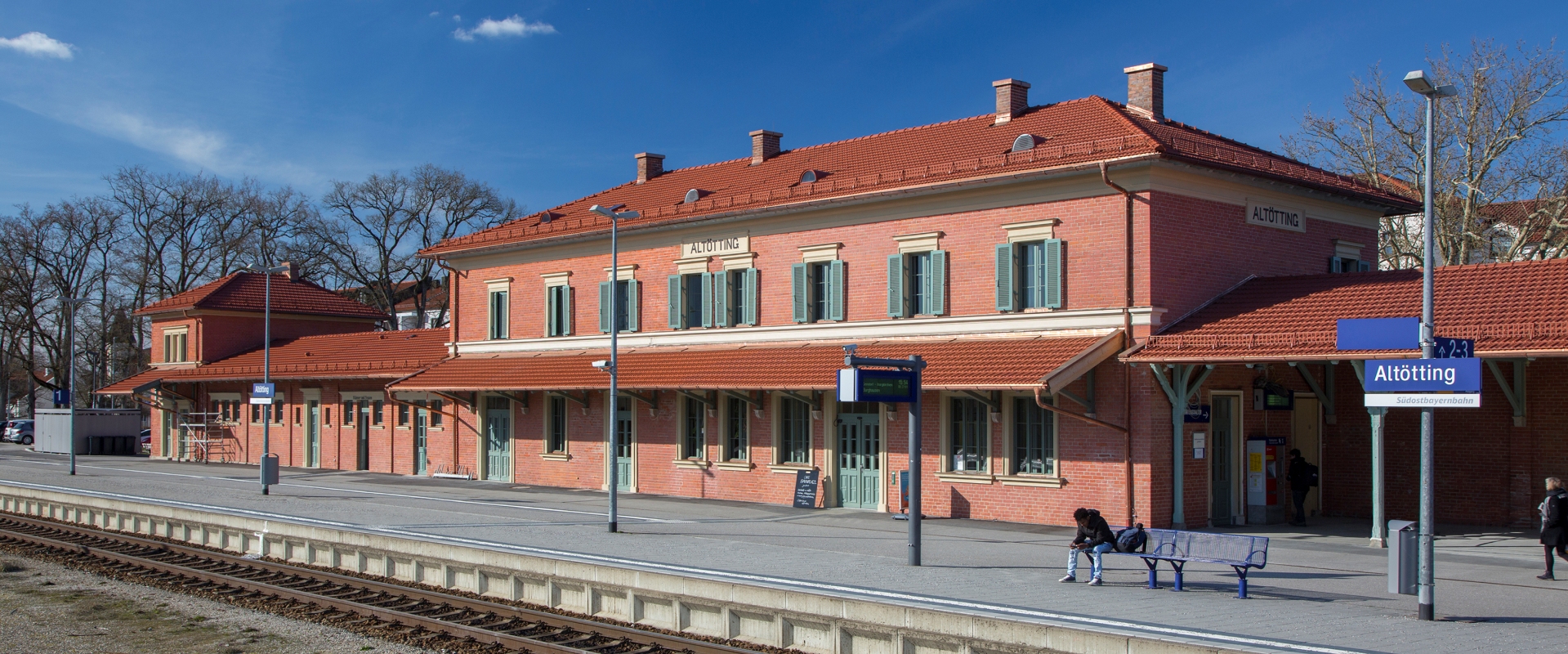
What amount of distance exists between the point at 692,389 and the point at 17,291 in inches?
1895

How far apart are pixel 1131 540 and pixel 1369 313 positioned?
7.38m

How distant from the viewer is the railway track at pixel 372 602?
12.4m

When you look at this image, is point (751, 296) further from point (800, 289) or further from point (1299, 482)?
point (1299, 482)

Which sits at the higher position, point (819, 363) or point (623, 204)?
point (623, 204)

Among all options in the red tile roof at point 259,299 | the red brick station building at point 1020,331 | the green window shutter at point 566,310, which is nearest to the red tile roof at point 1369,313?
the red brick station building at point 1020,331

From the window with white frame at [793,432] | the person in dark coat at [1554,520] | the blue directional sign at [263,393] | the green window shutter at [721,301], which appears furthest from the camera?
the blue directional sign at [263,393]

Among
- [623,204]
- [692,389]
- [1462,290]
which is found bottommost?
[692,389]

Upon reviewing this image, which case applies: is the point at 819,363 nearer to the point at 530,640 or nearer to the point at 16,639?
the point at 530,640

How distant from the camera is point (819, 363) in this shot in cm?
2411

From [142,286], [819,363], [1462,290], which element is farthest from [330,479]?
[142,286]

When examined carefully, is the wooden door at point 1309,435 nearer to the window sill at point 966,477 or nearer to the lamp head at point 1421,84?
the window sill at point 966,477

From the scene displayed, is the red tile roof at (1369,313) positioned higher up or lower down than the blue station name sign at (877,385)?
higher up

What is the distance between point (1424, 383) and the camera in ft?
38.5

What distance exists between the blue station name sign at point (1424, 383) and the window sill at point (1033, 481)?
9.44 meters
